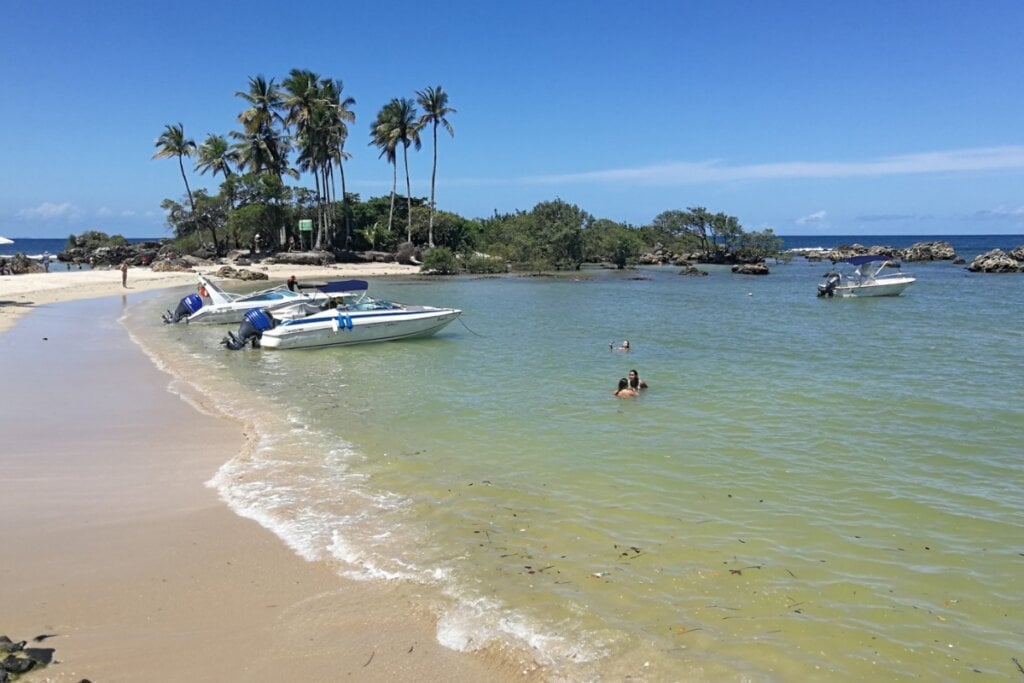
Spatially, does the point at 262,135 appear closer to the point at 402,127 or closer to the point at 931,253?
the point at 402,127

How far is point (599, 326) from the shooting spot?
1053 inches

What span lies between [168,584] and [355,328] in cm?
1575

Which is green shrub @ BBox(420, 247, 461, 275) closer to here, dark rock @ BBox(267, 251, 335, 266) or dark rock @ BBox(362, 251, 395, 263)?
dark rock @ BBox(362, 251, 395, 263)

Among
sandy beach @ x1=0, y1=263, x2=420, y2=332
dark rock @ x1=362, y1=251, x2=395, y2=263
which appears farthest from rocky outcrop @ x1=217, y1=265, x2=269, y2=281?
dark rock @ x1=362, y1=251, x2=395, y2=263

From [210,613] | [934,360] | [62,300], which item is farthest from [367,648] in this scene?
[62,300]

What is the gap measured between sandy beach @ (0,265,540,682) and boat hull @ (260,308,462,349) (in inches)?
369

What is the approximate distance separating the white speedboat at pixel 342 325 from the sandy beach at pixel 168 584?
933 centimetres

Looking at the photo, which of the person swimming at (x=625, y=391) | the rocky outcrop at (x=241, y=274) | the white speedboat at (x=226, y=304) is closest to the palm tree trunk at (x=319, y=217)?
the rocky outcrop at (x=241, y=274)

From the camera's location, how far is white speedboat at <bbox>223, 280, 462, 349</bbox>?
2047 cm

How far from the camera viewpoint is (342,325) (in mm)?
20891

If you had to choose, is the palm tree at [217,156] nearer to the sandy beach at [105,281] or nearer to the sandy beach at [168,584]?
the sandy beach at [105,281]

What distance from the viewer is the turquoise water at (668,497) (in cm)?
523

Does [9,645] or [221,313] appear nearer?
[9,645]

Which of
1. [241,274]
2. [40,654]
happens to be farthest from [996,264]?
[40,654]
